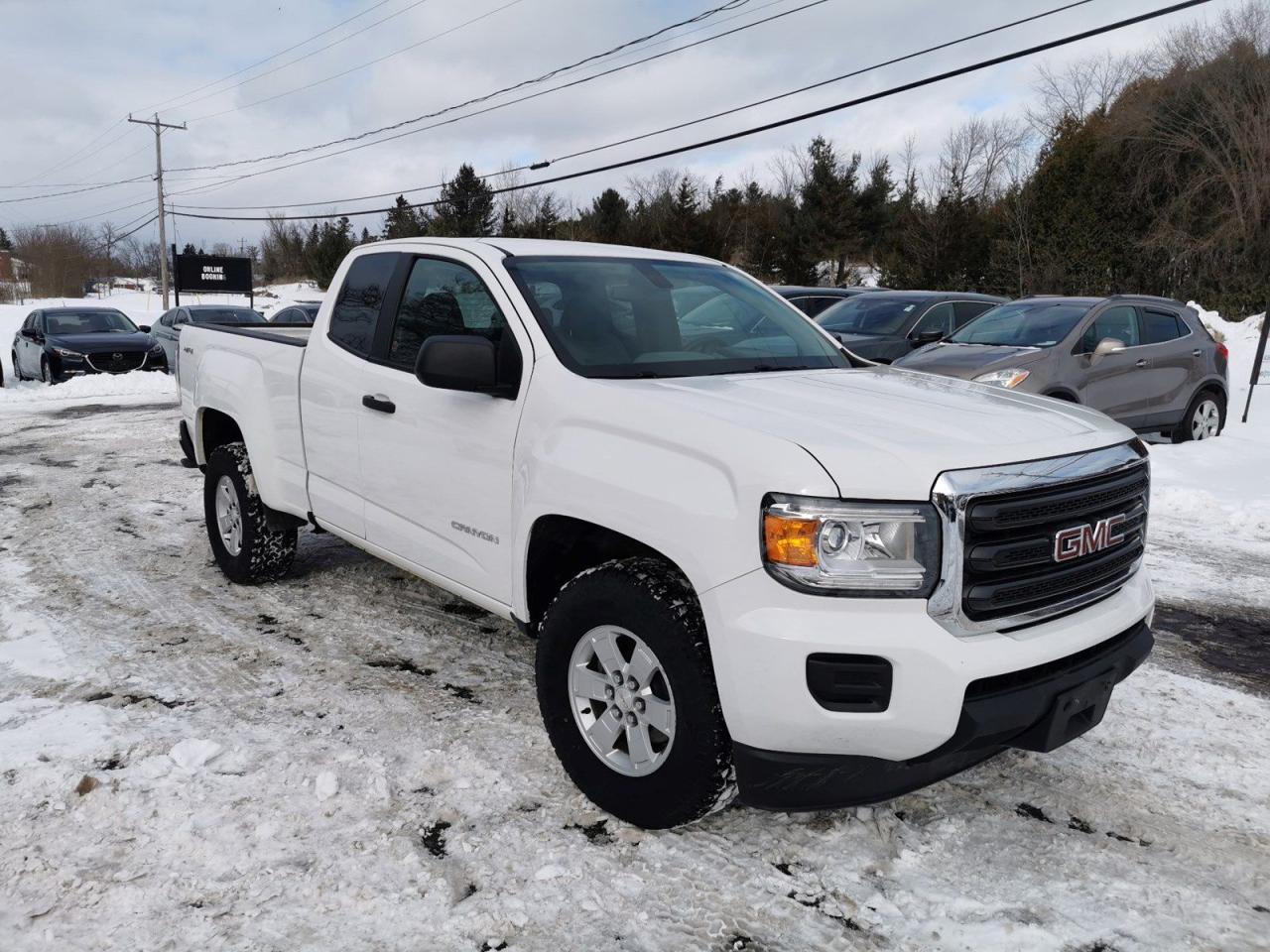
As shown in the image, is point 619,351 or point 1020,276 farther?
point 1020,276

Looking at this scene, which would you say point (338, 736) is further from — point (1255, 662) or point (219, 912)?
point (1255, 662)

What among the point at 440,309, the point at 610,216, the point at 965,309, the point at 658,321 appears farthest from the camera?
the point at 610,216

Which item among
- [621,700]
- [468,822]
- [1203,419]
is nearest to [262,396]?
[468,822]

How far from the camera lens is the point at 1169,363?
948cm

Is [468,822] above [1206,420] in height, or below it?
below

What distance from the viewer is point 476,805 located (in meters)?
3.03

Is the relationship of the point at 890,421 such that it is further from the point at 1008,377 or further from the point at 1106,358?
the point at 1106,358

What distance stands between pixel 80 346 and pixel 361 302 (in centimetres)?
1496

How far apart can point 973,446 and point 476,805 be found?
1.89 m

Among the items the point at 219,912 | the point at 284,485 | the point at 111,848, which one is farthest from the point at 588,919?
the point at 284,485

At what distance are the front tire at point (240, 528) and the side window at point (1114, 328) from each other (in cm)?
733

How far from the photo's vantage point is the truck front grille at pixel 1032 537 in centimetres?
242

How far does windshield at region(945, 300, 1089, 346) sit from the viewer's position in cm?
901

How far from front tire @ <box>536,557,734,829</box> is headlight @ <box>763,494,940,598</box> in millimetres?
377
